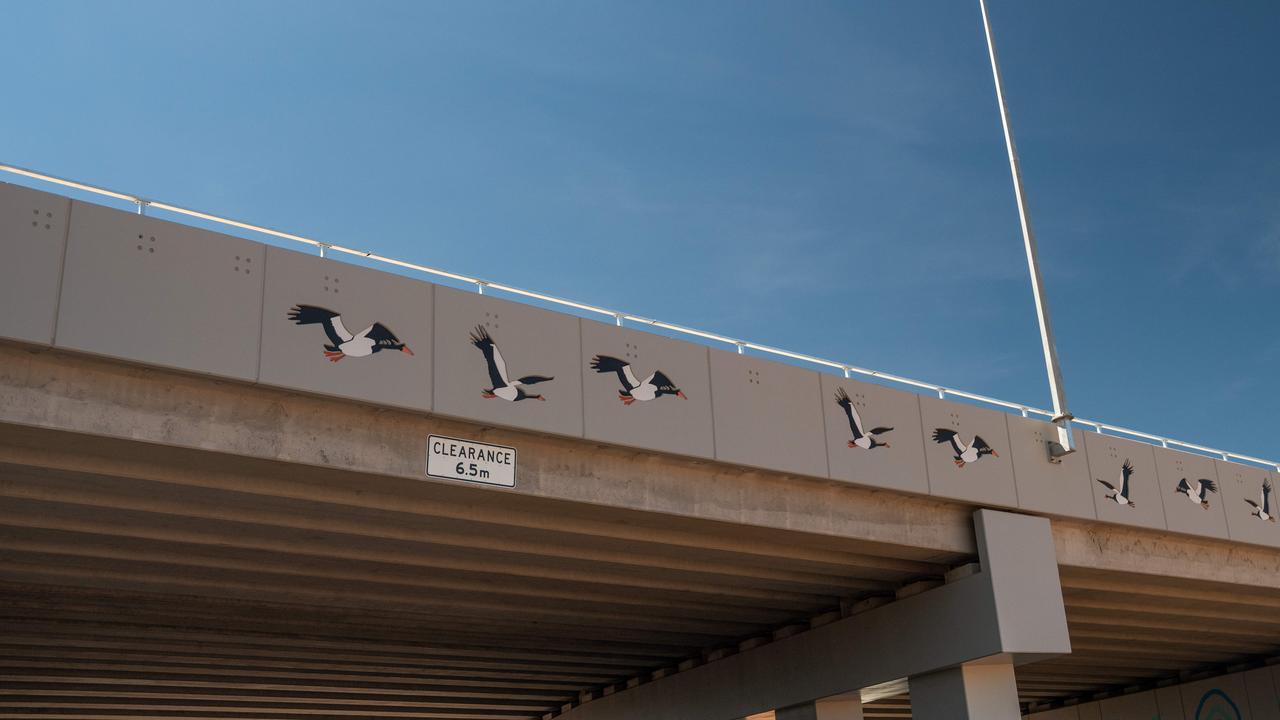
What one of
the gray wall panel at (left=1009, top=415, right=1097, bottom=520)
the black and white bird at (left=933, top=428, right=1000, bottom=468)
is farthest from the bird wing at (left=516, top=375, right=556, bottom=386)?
the gray wall panel at (left=1009, top=415, right=1097, bottom=520)

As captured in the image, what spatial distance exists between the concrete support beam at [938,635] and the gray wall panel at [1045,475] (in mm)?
430

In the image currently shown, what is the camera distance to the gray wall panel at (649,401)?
51.1ft

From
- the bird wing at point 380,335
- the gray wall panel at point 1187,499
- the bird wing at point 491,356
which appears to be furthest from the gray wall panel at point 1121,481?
the bird wing at point 380,335

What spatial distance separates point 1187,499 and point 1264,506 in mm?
2595

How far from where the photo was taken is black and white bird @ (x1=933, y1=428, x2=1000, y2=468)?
755 inches

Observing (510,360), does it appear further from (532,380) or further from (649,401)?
(649,401)

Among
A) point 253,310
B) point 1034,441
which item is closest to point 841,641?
point 1034,441

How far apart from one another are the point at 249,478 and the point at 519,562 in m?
→ 5.22

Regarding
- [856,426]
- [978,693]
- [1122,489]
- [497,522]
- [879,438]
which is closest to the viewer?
[497,522]

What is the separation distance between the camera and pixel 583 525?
16516 millimetres

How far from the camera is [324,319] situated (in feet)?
44.6

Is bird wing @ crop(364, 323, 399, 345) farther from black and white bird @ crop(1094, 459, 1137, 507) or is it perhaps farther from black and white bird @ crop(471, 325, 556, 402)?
black and white bird @ crop(1094, 459, 1137, 507)

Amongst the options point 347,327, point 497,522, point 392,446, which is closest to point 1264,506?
point 497,522

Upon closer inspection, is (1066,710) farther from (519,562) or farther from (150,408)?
(150,408)
